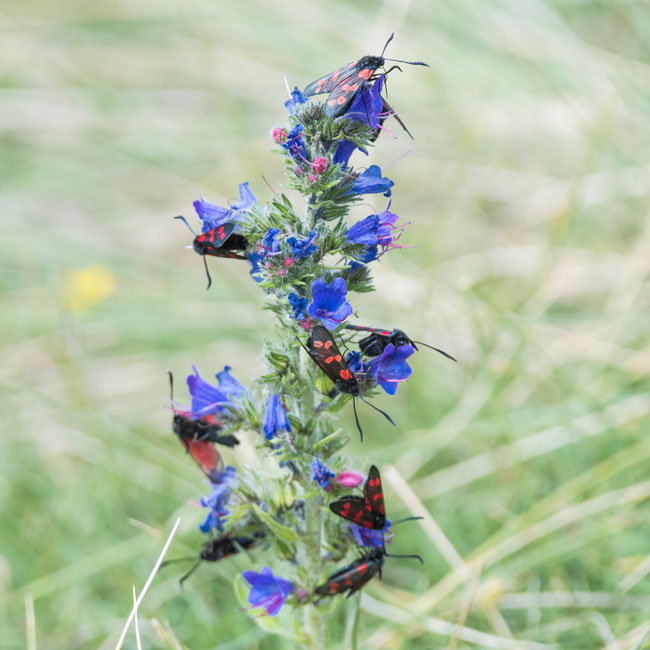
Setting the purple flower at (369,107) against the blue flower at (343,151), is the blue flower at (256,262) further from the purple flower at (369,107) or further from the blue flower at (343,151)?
the purple flower at (369,107)

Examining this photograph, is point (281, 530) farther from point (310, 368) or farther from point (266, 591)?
A: point (310, 368)

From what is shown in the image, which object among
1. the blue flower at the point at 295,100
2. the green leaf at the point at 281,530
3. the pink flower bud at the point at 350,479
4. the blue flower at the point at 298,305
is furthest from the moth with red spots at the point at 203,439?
the blue flower at the point at 295,100

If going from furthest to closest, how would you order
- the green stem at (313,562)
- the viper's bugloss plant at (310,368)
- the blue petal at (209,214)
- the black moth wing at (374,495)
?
the green stem at (313,562) < the blue petal at (209,214) < the black moth wing at (374,495) < the viper's bugloss plant at (310,368)

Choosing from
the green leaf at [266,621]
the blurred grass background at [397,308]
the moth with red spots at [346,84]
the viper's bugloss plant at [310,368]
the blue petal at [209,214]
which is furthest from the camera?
the blurred grass background at [397,308]

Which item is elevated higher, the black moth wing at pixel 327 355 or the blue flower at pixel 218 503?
the black moth wing at pixel 327 355

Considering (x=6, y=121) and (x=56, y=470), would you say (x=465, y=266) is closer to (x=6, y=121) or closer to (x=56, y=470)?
(x=56, y=470)

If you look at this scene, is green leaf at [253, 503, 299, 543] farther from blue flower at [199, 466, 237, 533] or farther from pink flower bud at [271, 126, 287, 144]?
pink flower bud at [271, 126, 287, 144]
